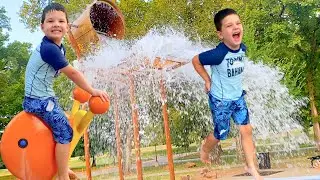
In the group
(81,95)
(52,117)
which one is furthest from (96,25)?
(52,117)

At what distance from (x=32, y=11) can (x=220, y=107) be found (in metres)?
18.8

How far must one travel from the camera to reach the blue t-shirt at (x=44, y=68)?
127 inches

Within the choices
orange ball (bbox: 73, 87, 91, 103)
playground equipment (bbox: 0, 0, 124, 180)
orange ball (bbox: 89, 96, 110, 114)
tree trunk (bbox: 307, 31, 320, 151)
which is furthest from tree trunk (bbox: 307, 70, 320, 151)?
playground equipment (bbox: 0, 0, 124, 180)

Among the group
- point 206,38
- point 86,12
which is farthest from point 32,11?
point 86,12

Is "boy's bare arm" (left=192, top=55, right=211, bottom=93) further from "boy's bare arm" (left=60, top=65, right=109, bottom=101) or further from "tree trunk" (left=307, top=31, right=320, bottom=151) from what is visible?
"tree trunk" (left=307, top=31, right=320, bottom=151)

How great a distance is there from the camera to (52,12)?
3.39m

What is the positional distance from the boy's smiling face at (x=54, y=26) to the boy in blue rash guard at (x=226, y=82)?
1.14 meters

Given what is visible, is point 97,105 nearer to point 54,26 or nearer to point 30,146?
point 30,146

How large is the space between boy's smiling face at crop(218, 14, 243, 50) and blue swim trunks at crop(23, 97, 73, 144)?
4.74 feet

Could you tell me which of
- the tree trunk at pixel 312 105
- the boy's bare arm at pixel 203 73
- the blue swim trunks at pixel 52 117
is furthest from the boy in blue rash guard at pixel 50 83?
the tree trunk at pixel 312 105

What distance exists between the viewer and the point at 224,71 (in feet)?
12.4

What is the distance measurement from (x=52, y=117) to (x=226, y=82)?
142cm

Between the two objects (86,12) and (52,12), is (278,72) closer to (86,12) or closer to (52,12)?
(86,12)

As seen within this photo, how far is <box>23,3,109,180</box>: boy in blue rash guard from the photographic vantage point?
3209 millimetres
